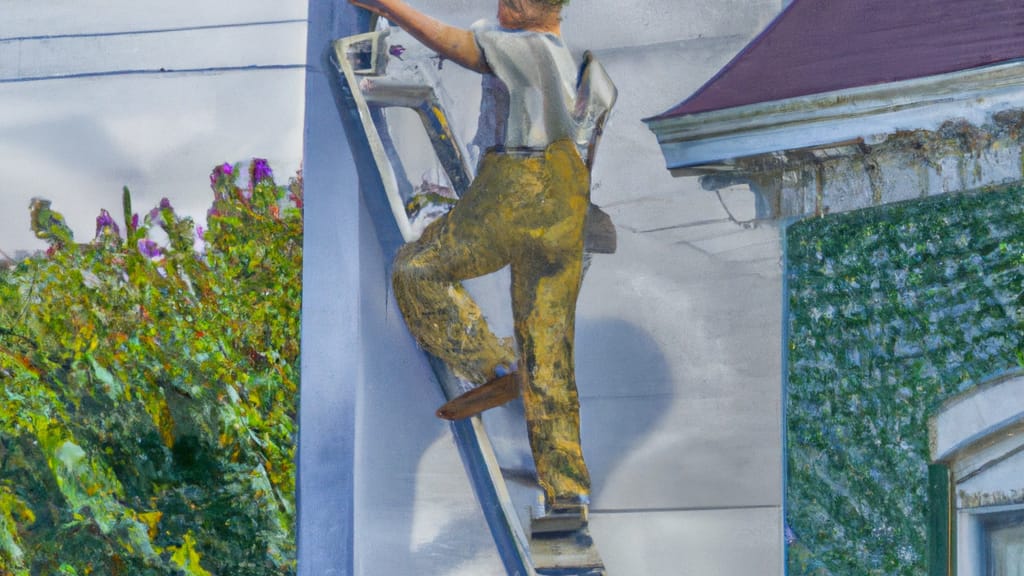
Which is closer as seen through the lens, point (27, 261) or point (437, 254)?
point (437, 254)

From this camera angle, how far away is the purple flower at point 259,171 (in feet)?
19.3

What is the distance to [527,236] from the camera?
4.90 metres

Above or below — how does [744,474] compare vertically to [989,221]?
below

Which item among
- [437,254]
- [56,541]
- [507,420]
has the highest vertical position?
Result: [437,254]

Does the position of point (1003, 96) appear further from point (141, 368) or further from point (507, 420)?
point (141, 368)

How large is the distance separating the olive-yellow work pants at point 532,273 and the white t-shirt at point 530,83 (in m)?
0.06

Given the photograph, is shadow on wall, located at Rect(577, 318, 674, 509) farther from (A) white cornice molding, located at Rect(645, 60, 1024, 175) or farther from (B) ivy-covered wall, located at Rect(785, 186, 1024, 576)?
(A) white cornice molding, located at Rect(645, 60, 1024, 175)

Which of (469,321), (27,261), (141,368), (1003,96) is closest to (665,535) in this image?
(469,321)

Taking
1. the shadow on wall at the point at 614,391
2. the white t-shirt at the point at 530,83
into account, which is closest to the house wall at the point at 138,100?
the white t-shirt at the point at 530,83

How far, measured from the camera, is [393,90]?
5285 mm

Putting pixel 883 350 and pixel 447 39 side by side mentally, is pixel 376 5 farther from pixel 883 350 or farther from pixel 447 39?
pixel 883 350

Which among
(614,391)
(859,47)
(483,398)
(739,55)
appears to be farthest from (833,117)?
(483,398)

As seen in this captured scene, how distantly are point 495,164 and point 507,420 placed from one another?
2.68 feet

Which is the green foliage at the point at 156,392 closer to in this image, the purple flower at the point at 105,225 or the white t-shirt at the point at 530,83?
the purple flower at the point at 105,225
